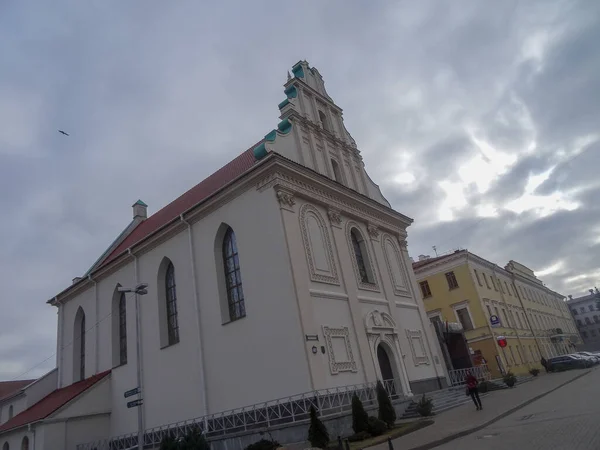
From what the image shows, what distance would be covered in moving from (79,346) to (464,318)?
3205 cm

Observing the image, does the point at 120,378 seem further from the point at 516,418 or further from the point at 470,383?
the point at 516,418

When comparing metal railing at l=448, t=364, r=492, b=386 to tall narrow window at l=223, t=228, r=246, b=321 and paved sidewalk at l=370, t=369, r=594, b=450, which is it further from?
tall narrow window at l=223, t=228, r=246, b=321

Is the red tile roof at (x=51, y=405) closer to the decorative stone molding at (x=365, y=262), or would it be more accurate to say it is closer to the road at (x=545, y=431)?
the decorative stone molding at (x=365, y=262)

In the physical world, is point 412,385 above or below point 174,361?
below

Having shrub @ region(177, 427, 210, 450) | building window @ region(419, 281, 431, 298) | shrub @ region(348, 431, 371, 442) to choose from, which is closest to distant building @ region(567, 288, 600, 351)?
building window @ region(419, 281, 431, 298)

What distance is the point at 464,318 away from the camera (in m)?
41.0

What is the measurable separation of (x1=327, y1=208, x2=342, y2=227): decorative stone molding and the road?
11187mm

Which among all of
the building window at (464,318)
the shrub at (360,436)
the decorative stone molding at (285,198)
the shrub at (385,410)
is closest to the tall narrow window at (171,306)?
the decorative stone molding at (285,198)

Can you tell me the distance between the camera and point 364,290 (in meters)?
22.2

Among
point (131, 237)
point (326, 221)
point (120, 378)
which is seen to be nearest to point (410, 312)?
point (326, 221)

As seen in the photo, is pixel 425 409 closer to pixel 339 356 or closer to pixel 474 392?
pixel 474 392

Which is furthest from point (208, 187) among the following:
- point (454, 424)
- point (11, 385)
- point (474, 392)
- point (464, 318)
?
point (11, 385)

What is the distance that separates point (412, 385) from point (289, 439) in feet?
31.1

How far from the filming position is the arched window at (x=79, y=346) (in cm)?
2997
